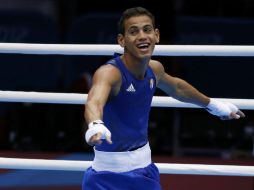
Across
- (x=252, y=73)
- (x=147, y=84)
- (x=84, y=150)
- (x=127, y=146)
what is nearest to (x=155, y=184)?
(x=127, y=146)

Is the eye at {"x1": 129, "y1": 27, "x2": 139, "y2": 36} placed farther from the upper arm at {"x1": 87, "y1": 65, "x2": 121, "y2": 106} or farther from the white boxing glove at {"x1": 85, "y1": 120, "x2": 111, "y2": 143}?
the white boxing glove at {"x1": 85, "y1": 120, "x2": 111, "y2": 143}

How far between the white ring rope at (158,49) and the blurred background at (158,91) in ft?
9.19

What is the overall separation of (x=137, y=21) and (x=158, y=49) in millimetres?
711

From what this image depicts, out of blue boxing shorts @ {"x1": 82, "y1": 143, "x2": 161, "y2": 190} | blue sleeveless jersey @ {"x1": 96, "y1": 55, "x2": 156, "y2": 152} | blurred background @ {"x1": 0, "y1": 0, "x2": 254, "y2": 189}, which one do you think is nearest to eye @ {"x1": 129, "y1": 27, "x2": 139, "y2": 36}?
blue sleeveless jersey @ {"x1": 96, "y1": 55, "x2": 156, "y2": 152}

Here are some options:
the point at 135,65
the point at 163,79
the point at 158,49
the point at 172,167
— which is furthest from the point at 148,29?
the point at 172,167

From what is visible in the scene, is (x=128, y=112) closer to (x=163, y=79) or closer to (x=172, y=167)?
(x=163, y=79)

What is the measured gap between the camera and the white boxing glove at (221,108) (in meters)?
3.59

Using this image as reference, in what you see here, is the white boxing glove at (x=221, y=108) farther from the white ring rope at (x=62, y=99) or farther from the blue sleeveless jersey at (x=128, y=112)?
the blue sleeveless jersey at (x=128, y=112)

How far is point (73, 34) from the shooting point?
24.3ft

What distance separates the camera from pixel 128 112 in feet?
10.2

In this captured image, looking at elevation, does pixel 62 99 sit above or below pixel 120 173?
above

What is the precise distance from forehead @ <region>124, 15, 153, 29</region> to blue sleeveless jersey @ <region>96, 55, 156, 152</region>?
16cm

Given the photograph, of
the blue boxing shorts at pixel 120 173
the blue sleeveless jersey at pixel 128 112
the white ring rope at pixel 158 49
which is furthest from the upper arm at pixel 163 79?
the blue boxing shorts at pixel 120 173

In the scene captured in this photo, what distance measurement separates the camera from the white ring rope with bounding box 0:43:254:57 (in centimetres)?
373
